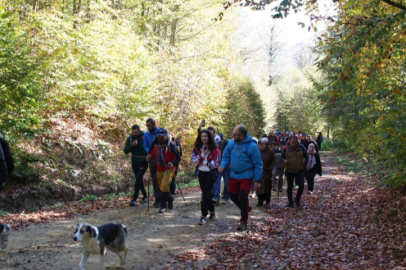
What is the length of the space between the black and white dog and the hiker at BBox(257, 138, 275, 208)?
5.84 meters

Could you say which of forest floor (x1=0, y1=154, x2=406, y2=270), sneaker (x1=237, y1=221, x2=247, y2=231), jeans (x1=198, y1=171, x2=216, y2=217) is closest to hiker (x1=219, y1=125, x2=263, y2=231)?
sneaker (x1=237, y1=221, x2=247, y2=231)

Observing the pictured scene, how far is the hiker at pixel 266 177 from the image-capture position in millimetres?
10758

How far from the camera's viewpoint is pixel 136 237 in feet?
23.5

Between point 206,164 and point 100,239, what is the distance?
12.6 feet

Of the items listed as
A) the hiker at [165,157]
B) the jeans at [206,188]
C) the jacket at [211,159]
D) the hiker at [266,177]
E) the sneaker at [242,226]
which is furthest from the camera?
the hiker at [266,177]

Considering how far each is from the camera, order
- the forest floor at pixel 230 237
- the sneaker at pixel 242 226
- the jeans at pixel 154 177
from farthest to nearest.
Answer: the jeans at pixel 154 177 < the sneaker at pixel 242 226 < the forest floor at pixel 230 237

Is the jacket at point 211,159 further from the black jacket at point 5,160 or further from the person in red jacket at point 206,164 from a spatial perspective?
the black jacket at point 5,160

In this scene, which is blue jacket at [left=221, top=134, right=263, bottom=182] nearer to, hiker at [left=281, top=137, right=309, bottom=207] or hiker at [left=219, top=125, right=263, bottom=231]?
hiker at [left=219, top=125, right=263, bottom=231]

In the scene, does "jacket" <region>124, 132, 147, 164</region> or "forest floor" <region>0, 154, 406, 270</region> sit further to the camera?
"jacket" <region>124, 132, 147, 164</region>

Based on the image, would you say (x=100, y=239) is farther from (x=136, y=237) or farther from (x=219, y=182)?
(x=219, y=182)

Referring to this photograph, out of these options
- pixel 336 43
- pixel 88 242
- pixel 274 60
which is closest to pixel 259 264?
pixel 88 242

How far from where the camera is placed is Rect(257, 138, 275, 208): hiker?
35.3ft

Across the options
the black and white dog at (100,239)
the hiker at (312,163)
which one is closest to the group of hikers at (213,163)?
the hiker at (312,163)

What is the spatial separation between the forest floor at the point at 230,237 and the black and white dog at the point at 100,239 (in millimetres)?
421
